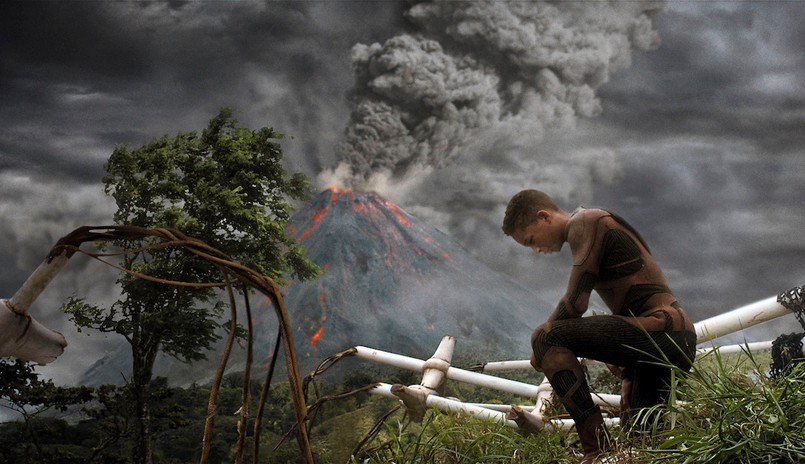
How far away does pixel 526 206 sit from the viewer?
1.90 meters

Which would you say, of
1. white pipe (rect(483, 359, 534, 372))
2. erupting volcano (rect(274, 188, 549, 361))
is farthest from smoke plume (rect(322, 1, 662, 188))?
white pipe (rect(483, 359, 534, 372))

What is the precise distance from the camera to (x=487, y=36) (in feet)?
34.2

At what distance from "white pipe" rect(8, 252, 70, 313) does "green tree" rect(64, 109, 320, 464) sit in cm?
522

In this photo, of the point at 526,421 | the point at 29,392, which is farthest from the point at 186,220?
A: the point at 526,421

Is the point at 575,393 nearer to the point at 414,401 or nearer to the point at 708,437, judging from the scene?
the point at 708,437

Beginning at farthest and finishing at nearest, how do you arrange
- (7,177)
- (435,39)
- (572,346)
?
(435,39)
(7,177)
(572,346)

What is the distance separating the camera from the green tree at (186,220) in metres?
6.59

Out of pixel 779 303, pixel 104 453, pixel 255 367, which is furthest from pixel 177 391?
pixel 779 303

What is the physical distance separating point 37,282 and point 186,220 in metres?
5.38

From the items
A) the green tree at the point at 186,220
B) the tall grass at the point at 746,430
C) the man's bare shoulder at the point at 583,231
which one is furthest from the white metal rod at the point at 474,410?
the green tree at the point at 186,220

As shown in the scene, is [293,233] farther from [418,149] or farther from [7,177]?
[7,177]

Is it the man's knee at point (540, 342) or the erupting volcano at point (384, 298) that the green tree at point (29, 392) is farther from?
the man's knee at point (540, 342)

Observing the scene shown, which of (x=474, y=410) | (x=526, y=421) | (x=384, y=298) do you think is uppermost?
(x=384, y=298)

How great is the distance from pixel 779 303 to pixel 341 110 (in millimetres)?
7292
